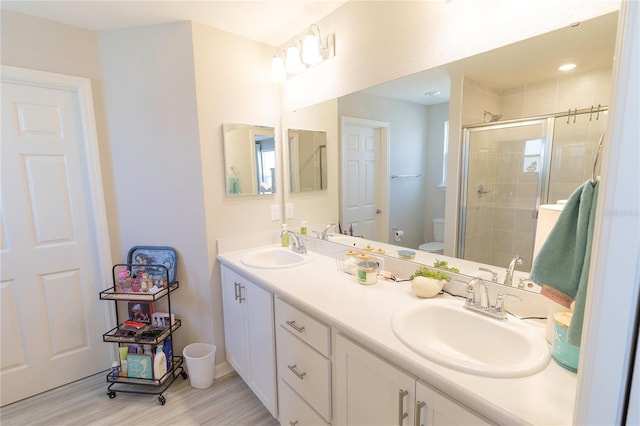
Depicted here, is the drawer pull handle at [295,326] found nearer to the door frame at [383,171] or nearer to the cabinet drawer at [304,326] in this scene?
the cabinet drawer at [304,326]

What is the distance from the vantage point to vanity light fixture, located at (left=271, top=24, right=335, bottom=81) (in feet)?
6.13

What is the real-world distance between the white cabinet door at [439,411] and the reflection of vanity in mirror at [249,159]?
1729 millimetres

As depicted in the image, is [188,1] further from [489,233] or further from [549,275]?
[549,275]

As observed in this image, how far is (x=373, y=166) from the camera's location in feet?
5.73

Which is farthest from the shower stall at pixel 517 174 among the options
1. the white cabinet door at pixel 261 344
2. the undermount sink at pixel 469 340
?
the white cabinet door at pixel 261 344

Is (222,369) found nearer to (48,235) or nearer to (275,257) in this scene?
(275,257)

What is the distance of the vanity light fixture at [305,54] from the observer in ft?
6.13

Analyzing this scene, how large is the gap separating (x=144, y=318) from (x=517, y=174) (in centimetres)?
240

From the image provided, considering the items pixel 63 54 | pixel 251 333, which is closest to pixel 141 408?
pixel 251 333

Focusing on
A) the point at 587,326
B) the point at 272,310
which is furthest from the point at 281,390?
the point at 587,326

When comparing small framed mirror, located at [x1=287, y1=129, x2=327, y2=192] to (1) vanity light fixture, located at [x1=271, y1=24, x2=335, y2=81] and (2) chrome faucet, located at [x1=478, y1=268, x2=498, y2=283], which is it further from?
(2) chrome faucet, located at [x1=478, y1=268, x2=498, y2=283]

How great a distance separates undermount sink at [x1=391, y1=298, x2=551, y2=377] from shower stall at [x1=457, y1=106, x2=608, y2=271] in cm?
28

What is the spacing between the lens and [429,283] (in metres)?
1.25

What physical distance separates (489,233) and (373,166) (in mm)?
741
